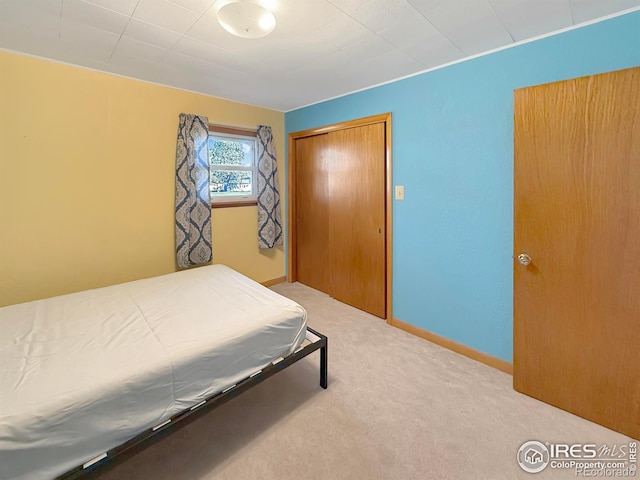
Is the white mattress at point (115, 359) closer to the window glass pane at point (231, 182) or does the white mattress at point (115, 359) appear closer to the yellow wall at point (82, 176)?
the yellow wall at point (82, 176)

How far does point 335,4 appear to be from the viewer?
159cm

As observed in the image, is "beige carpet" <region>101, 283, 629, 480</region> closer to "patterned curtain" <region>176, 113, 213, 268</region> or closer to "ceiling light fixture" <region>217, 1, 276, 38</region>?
"patterned curtain" <region>176, 113, 213, 268</region>

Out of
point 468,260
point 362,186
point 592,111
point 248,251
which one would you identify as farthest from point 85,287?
point 592,111

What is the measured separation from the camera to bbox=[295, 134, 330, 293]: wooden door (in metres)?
3.58

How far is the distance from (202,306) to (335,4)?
1922 millimetres

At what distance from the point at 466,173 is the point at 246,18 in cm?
180

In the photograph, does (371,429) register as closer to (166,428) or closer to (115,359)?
(166,428)

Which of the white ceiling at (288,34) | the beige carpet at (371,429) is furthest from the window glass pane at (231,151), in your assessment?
the beige carpet at (371,429)

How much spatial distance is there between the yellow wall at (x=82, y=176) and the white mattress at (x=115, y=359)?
539 millimetres

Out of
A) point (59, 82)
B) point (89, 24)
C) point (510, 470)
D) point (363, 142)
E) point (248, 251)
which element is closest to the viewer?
point (510, 470)

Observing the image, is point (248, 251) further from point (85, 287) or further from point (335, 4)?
point (335, 4)

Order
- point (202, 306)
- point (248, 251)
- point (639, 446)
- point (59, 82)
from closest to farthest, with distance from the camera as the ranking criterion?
point (639, 446) < point (202, 306) < point (59, 82) < point (248, 251)

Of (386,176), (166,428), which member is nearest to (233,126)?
(386,176)

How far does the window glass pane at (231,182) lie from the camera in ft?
11.3
